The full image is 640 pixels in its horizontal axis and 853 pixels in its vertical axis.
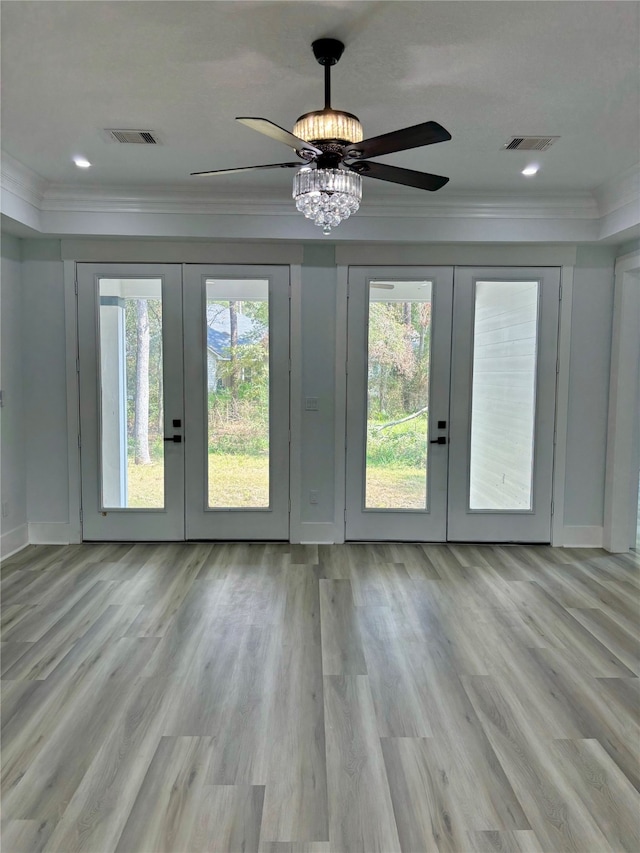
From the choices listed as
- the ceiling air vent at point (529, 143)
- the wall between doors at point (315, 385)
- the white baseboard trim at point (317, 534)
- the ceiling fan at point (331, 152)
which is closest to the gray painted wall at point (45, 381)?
the wall between doors at point (315, 385)

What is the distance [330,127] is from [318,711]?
2514mm

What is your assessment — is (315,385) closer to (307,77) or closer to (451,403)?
(451,403)

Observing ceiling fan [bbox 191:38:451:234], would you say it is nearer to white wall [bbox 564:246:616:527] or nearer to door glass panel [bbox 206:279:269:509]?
→ door glass panel [bbox 206:279:269:509]

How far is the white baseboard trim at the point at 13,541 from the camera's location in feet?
13.8

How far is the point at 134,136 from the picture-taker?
10.3 feet

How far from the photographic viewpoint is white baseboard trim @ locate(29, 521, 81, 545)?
459 cm

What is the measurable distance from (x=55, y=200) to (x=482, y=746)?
4.61 meters

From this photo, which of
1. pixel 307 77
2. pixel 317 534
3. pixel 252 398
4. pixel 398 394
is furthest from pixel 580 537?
pixel 307 77

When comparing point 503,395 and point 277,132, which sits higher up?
point 277,132

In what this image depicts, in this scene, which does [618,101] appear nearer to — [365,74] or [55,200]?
[365,74]

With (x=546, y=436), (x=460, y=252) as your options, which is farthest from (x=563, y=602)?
(x=460, y=252)

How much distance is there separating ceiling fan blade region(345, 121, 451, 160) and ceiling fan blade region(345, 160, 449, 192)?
112 mm

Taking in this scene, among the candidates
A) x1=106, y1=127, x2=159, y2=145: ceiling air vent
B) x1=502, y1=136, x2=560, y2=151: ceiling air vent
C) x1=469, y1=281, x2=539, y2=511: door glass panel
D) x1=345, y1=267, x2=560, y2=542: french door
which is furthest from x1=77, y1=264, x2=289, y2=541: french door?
x1=502, y1=136, x2=560, y2=151: ceiling air vent

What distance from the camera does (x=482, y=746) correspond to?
2.10m
